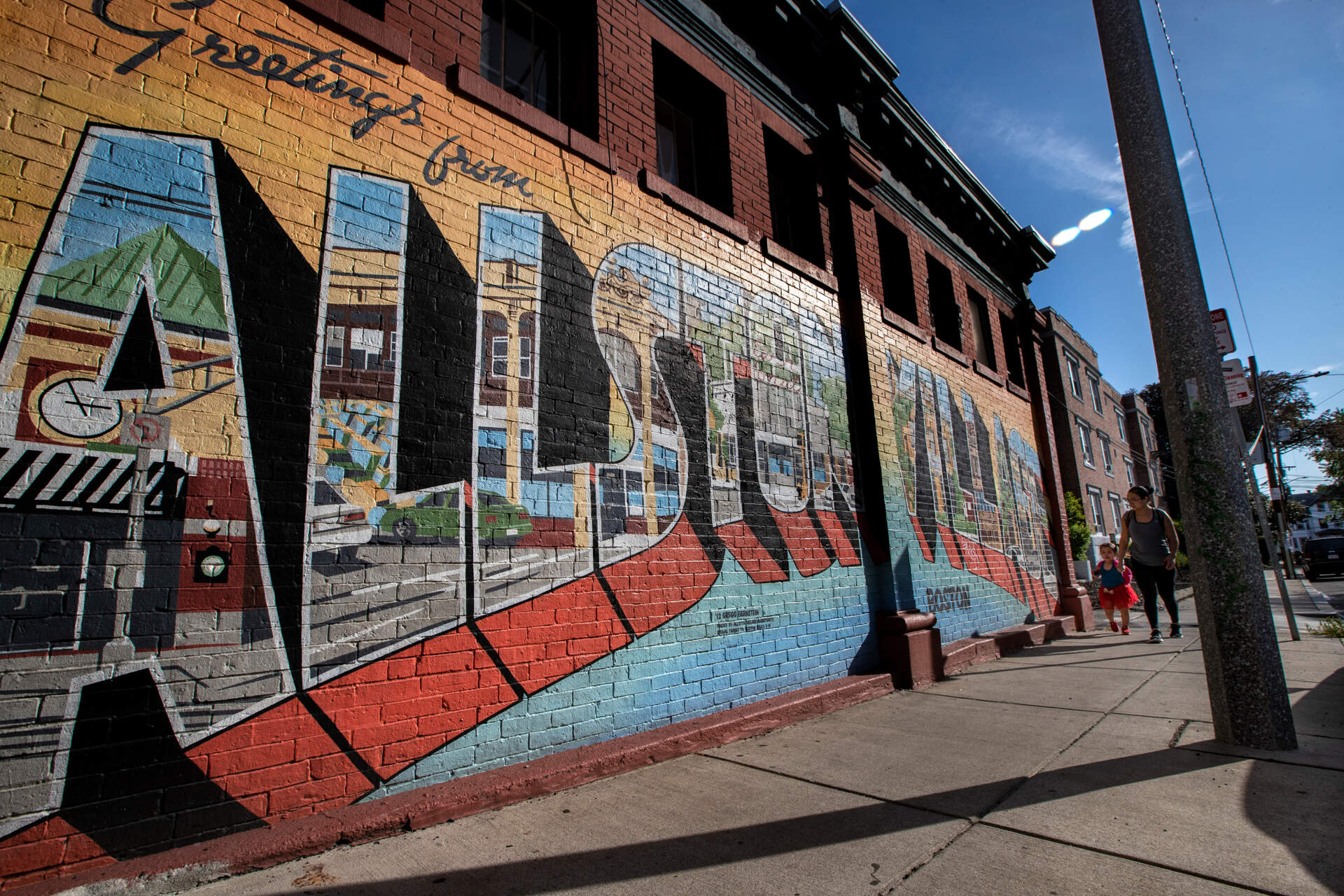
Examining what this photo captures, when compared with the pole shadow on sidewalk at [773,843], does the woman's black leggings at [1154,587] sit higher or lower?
higher

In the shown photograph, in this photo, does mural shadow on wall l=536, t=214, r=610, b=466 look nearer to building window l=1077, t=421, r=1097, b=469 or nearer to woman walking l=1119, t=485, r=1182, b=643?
woman walking l=1119, t=485, r=1182, b=643

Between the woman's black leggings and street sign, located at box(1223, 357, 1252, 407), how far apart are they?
6.54 ft

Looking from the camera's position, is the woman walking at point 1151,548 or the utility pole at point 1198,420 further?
the woman walking at point 1151,548

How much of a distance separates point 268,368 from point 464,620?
153cm

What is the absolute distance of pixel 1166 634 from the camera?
822cm

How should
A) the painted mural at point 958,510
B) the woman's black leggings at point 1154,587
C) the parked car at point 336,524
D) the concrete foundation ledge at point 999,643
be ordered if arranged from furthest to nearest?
1. the woman's black leggings at point 1154,587
2. the painted mural at point 958,510
3. the concrete foundation ledge at point 999,643
4. the parked car at point 336,524

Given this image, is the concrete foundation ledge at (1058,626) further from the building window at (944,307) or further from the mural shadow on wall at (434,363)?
the mural shadow on wall at (434,363)

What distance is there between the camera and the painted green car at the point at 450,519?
10.6ft

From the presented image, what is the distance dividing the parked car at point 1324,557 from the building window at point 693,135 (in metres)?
26.5

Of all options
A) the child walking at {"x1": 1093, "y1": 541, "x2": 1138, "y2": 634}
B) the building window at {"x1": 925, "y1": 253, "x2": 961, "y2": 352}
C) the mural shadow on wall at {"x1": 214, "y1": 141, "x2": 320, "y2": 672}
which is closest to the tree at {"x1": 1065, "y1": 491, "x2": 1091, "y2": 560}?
the child walking at {"x1": 1093, "y1": 541, "x2": 1138, "y2": 634}

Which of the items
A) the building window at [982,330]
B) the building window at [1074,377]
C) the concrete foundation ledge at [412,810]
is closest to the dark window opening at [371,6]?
the concrete foundation ledge at [412,810]

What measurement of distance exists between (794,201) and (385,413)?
547 cm

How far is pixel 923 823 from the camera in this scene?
2771mm

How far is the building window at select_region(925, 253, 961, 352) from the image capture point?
9.65 meters
